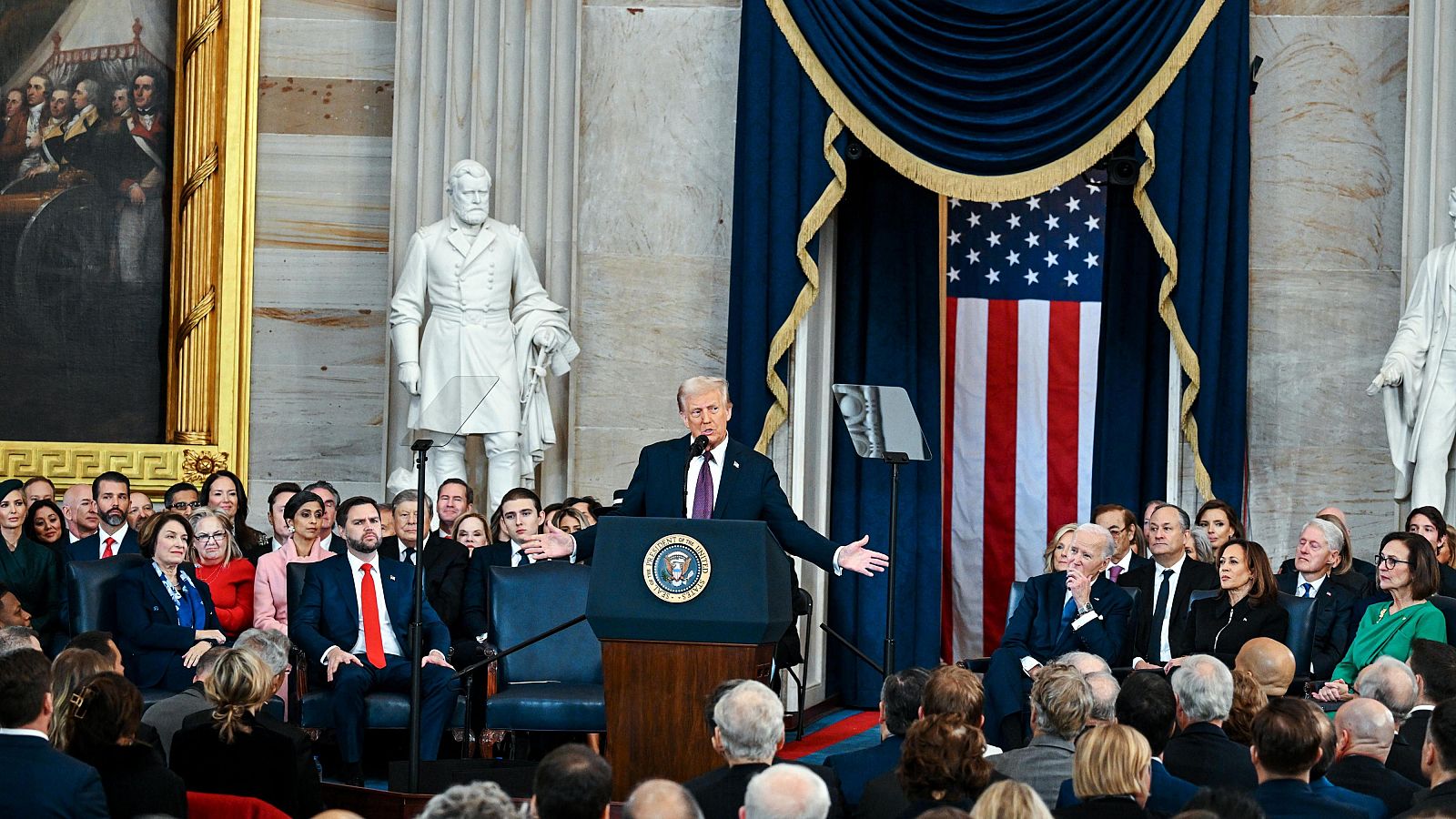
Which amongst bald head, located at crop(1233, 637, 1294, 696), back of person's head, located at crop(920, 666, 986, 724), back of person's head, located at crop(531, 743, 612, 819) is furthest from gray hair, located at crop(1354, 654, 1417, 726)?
back of person's head, located at crop(531, 743, 612, 819)

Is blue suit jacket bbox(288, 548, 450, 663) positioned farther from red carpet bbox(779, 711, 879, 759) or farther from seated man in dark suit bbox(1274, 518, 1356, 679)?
seated man in dark suit bbox(1274, 518, 1356, 679)

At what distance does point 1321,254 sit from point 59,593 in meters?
6.26

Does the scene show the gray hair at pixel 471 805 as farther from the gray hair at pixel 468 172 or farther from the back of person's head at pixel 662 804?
the gray hair at pixel 468 172

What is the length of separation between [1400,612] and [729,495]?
265cm

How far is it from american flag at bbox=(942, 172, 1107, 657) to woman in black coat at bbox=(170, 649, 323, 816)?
6095 mm

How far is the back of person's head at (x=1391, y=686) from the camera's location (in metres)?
5.27

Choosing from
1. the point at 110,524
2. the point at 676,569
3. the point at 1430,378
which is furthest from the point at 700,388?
the point at 1430,378

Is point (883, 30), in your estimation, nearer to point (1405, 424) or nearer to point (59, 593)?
point (1405, 424)

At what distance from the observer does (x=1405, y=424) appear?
8945 millimetres

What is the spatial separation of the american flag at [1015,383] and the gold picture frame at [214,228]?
3.89m

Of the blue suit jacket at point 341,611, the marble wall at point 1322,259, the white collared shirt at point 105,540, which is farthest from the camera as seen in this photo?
the marble wall at point 1322,259

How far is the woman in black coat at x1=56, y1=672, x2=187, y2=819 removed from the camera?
13.9 feet

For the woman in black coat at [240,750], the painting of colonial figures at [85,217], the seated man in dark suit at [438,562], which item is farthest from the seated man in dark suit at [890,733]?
the painting of colonial figures at [85,217]

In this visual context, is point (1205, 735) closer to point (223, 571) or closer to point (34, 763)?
point (34, 763)
